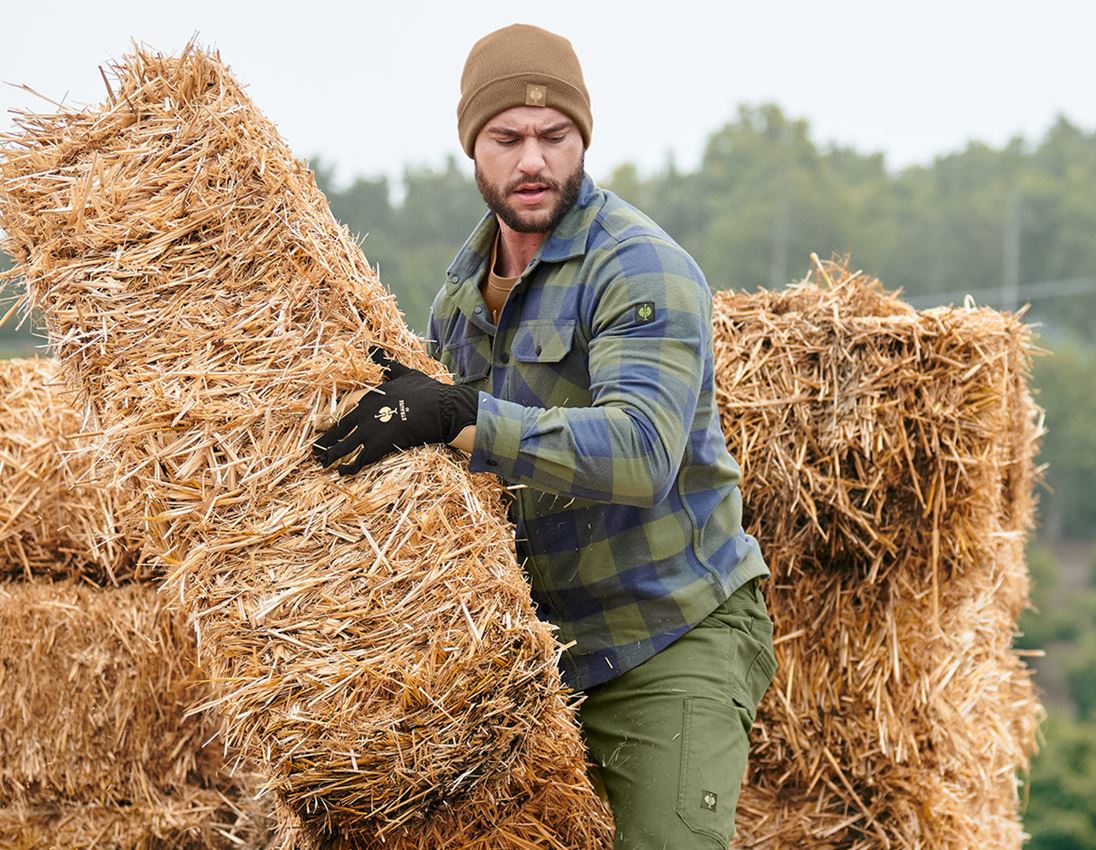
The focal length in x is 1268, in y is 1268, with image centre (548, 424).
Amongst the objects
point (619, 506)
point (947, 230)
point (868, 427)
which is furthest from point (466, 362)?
point (947, 230)

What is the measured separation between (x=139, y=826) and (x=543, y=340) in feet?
7.92

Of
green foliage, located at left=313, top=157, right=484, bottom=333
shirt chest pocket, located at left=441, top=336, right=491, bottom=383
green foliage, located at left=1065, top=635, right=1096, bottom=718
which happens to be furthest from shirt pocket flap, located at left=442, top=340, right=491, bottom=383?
green foliage, located at left=1065, top=635, right=1096, bottom=718

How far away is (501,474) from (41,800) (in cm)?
258

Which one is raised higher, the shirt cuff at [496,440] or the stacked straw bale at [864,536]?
the shirt cuff at [496,440]

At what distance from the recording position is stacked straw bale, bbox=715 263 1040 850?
462cm

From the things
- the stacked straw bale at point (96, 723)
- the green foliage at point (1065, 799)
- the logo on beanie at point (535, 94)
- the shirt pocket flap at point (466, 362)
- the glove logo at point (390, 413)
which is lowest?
the green foliage at point (1065, 799)

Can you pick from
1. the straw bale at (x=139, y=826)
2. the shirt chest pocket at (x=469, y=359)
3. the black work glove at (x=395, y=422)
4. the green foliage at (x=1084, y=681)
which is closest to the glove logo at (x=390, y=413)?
the black work glove at (x=395, y=422)

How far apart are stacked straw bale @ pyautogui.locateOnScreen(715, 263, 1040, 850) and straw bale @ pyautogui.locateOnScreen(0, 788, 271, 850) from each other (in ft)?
6.05

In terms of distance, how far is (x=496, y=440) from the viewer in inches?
115

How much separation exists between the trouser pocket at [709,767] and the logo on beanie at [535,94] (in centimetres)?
161

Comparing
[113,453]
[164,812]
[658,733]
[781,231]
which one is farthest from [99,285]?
[781,231]

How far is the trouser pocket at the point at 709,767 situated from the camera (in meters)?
3.22

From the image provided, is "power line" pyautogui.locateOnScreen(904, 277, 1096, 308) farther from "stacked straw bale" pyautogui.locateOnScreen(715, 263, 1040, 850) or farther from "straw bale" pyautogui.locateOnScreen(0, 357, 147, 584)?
"straw bale" pyautogui.locateOnScreen(0, 357, 147, 584)

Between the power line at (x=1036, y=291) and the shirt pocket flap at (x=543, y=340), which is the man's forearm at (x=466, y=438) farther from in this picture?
the power line at (x=1036, y=291)
